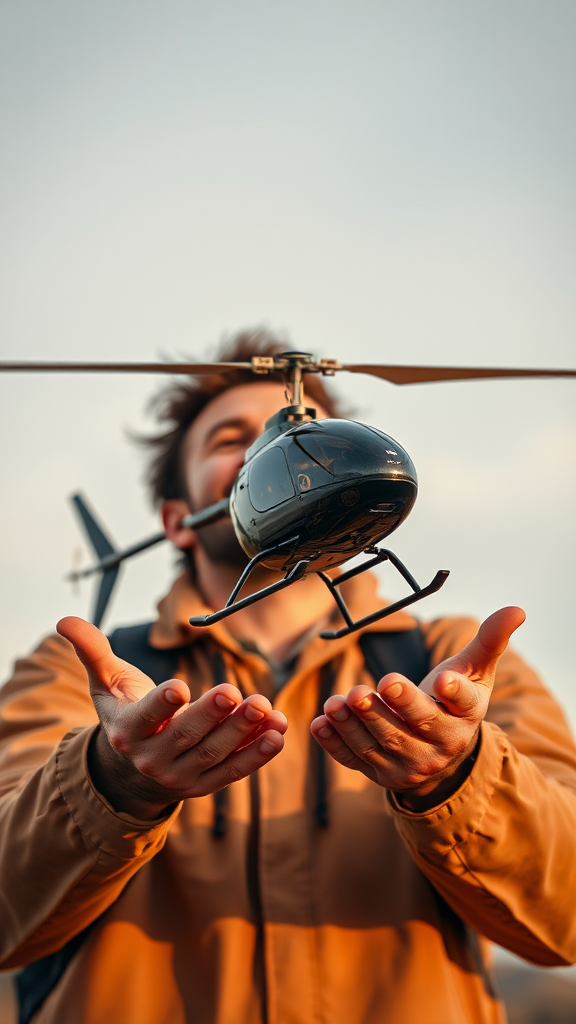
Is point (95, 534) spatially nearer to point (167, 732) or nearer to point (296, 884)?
point (296, 884)

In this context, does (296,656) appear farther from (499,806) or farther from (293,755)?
(499,806)

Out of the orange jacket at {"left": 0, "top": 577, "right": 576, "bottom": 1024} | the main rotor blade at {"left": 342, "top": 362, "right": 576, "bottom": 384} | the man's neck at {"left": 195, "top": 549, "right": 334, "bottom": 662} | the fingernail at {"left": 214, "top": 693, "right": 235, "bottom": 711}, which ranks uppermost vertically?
the main rotor blade at {"left": 342, "top": 362, "right": 576, "bottom": 384}

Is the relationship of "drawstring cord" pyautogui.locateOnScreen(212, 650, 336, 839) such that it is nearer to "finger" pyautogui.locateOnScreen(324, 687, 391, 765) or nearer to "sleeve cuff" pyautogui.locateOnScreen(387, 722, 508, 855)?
"sleeve cuff" pyautogui.locateOnScreen(387, 722, 508, 855)

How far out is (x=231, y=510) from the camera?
270 centimetres

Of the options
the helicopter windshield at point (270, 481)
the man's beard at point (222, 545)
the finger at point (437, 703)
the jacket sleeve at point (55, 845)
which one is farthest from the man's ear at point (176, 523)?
the finger at point (437, 703)

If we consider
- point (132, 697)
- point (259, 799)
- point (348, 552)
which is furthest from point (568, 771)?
point (132, 697)

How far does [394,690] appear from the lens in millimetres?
2148

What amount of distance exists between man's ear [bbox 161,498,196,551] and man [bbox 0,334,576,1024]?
41 centimetres

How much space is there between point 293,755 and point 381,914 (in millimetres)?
686

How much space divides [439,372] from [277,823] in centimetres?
181

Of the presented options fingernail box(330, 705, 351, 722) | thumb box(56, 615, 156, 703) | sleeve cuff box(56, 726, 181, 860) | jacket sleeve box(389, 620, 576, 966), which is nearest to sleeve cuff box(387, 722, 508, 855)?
jacket sleeve box(389, 620, 576, 966)

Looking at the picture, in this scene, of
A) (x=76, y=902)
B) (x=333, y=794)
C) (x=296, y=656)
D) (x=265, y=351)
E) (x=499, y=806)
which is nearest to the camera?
(x=499, y=806)

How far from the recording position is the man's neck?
416 centimetres

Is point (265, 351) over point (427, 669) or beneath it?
over
